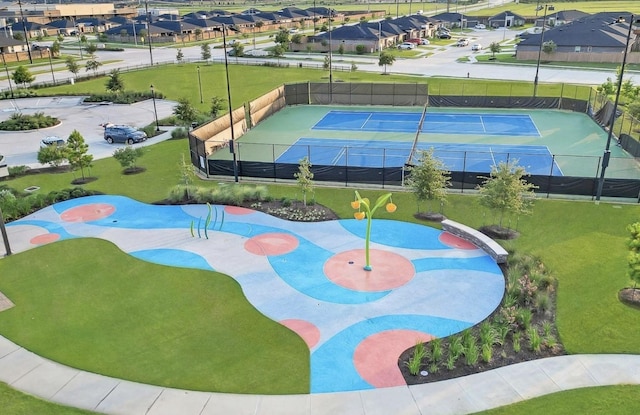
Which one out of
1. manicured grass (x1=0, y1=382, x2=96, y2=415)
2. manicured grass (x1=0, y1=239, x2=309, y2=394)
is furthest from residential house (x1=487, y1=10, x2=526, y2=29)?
manicured grass (x1=0, y1=382, x2=96, y2=415)

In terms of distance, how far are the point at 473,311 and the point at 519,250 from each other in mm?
5731

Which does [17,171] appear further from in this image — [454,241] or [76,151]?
[454,241]

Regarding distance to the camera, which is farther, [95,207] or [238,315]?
[95,207]

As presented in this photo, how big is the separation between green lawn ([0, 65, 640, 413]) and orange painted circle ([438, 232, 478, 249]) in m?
1.86

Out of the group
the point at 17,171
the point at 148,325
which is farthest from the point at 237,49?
the point at 148,325

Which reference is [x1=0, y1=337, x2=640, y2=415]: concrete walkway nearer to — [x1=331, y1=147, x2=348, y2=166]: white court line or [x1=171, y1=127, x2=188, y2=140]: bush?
[x1=331, y1=147, x2=348, y2=166]: white court line

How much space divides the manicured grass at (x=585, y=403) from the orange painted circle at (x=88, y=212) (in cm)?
2100

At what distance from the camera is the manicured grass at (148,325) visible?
47.3 ft

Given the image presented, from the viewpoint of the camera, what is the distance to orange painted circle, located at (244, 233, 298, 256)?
72.0ft

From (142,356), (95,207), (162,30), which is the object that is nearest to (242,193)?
(95,207)

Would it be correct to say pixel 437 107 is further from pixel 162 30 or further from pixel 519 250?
pixel 162 30

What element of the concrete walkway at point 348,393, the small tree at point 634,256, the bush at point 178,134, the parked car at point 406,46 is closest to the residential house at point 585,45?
the parked car at point 406,46

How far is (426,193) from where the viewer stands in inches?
963

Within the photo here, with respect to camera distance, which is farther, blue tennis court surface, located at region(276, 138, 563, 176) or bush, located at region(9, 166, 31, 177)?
bush, located at region(9, 166, 31, 177)
